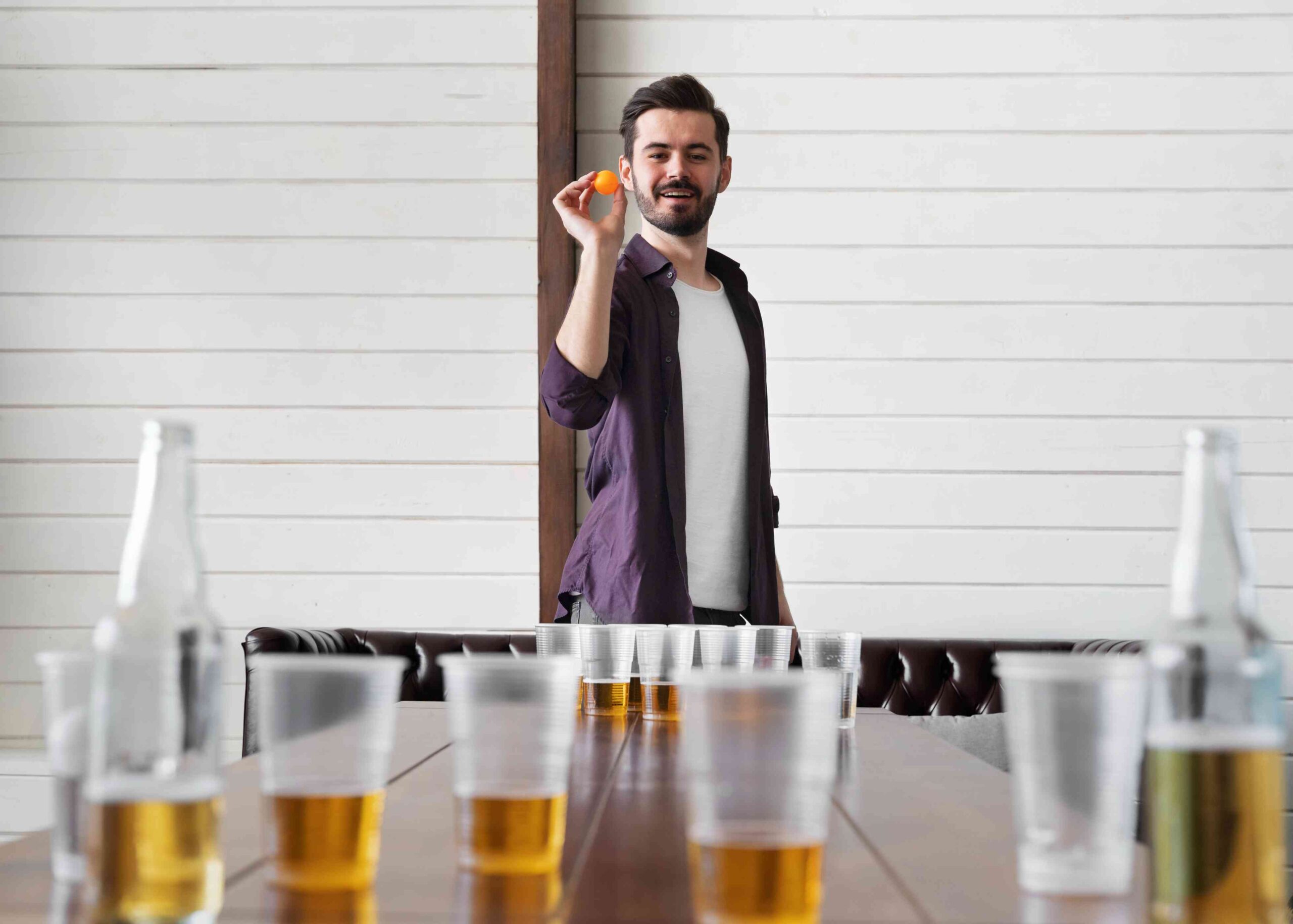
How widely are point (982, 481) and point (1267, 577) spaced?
73 cm

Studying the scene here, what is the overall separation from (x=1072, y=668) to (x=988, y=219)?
9.15 feet

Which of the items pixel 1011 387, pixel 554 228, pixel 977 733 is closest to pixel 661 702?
pixel 977 733

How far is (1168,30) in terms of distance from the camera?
315 cm

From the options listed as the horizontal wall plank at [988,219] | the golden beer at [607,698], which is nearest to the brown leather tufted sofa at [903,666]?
the horizontal wall plank at [988,219]

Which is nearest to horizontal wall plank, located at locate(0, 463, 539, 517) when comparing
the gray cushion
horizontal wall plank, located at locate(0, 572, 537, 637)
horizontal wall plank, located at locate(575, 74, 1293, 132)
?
horizontal wall plank, located at locate(0, 572, 537, 637)

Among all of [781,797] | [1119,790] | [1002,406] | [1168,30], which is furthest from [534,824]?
[1168,30]

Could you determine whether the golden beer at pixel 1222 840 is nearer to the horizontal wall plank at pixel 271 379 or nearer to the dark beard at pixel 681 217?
the dark beard at pixel 681 217

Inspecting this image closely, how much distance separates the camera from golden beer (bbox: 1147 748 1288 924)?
471 mm

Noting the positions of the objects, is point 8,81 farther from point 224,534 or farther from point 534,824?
point 534,824

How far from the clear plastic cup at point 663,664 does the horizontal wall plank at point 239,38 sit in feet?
7.11

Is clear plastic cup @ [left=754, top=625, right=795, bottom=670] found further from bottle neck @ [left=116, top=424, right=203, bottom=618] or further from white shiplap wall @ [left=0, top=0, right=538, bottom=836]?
white shiplap wall @ [left=0, top=0, right=538, bottom=836]

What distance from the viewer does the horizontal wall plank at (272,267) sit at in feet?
10.2

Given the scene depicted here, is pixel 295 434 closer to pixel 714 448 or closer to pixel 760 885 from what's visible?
pixel 714 448

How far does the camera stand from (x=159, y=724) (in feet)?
1.68
